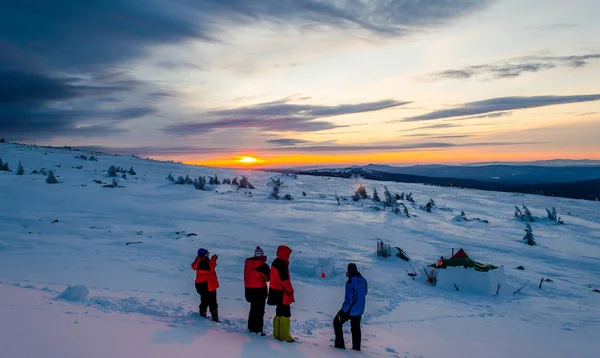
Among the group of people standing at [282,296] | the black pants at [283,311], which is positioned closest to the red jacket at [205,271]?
the group of people standing at [282,296]

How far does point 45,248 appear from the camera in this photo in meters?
10.4

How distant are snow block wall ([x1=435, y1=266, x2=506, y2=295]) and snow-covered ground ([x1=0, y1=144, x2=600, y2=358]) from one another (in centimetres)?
24

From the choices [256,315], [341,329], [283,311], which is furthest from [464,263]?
[256,315]

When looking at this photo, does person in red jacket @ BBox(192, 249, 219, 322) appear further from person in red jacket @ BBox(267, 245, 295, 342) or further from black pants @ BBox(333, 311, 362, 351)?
black pants @ BBox(333, 311, 362, 351)

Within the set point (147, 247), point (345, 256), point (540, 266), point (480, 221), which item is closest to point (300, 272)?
point (345, 256)

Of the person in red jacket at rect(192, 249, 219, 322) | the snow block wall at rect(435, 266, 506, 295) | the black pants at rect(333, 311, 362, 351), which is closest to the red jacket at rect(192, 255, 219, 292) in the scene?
the person in red jacket at rect(192, 249, 219, 322)

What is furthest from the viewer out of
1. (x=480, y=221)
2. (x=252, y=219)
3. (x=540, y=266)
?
(x=480, y=221)

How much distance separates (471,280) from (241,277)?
19.5ft

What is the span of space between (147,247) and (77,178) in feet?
41.5

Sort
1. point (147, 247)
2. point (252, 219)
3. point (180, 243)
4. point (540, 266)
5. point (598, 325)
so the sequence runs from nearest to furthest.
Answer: point (598, 325) → point (147, 247) → point (180, 243) → point (540, 266) → point (252, 219)

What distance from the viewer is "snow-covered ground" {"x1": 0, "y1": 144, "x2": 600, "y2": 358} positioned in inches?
219

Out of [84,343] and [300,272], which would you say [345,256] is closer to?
[300,272]

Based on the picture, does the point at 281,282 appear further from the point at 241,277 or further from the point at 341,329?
the point at 241,277

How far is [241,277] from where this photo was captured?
10039mm
